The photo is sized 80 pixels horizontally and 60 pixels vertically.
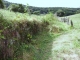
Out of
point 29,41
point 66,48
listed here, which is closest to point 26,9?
point 29,41

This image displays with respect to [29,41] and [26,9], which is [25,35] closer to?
[29,41]

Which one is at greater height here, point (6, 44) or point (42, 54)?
point (6, 44)

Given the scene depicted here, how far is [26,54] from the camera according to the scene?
6.18 m

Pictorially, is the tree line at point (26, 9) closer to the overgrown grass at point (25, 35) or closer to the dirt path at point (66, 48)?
the overgrown grass at point (25, 35)

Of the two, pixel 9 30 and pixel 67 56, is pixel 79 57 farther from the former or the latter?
pixel 9 30

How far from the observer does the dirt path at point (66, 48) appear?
6.45m

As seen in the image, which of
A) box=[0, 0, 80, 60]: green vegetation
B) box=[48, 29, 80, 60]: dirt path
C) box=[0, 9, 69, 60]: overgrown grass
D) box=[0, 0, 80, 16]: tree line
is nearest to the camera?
box=[0, 0, 80, 60]: green vegetation

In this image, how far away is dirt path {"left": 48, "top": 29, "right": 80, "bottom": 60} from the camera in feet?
21.2

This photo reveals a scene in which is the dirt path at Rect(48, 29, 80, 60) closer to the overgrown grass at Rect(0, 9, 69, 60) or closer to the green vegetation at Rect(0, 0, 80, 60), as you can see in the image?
the green vegetation at Rect(0, 0, 80, 60)

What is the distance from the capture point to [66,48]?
7.22 meters

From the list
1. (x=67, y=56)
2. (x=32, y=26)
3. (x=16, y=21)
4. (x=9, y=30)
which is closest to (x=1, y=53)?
(x=9, y=30)

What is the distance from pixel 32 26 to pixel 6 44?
2.86 m

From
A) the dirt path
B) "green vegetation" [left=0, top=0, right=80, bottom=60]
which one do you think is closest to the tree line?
"green vegetation" [left=0, top=0, right=80, bottom=60]

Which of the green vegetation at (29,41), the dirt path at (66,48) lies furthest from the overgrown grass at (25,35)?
the dirt path at (66,48)
